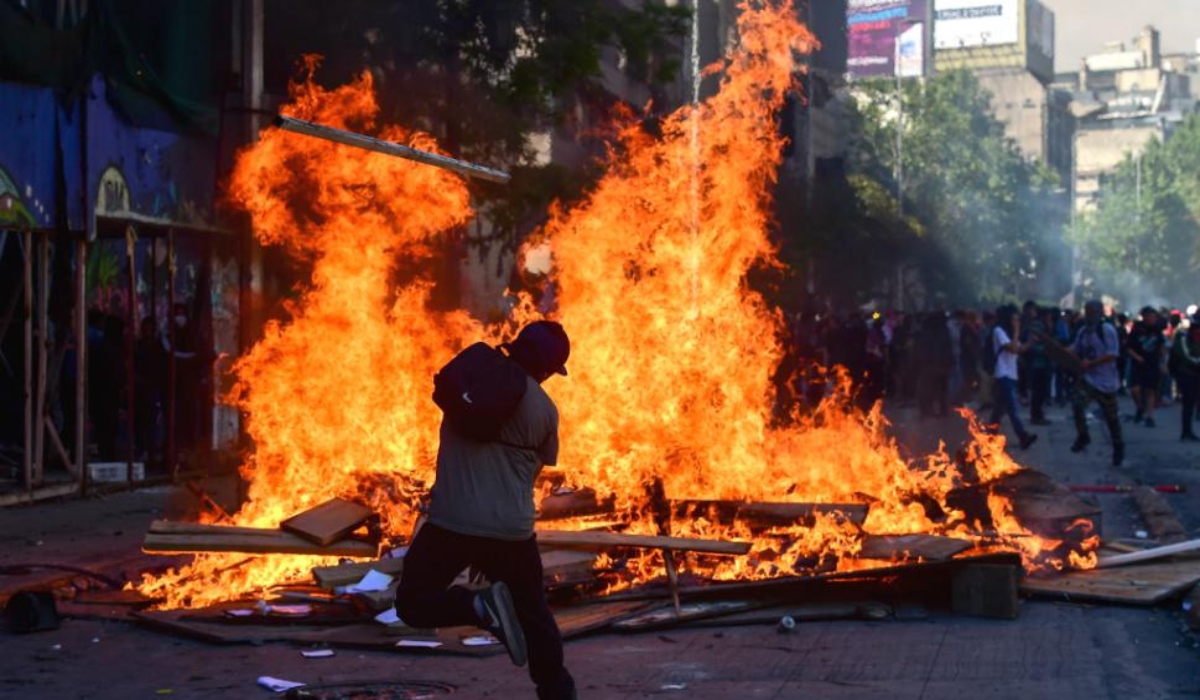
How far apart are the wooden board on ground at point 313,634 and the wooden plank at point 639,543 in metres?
0.93

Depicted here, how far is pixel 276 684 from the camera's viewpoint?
695 cm

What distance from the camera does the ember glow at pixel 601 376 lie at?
9875mm

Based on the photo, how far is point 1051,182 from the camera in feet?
284

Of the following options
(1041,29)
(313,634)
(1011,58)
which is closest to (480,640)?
(313,634)

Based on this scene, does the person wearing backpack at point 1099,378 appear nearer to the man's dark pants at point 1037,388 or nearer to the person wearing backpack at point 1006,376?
the person wearing backpack at point 1006,376

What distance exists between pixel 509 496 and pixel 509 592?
1.19 ft

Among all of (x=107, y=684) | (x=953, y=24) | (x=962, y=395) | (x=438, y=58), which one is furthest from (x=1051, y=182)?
(x=107, y=684)

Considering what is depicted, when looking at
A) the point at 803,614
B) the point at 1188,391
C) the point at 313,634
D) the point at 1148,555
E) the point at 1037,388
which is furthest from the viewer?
the point at 1037,388

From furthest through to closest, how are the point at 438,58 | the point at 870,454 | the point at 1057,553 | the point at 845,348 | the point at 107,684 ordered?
the point at 845,348 → the point at 438,58 → the point at 870,454 → the point at 1057,553 → the point at 107,684

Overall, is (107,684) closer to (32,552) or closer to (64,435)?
(32,552)

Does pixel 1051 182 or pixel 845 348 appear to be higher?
pixel 1051 182

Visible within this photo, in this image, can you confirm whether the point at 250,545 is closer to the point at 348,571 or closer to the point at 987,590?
the point at 348,571

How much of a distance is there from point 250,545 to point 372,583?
777 mm

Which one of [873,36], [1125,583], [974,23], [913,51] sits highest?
[974,23]
